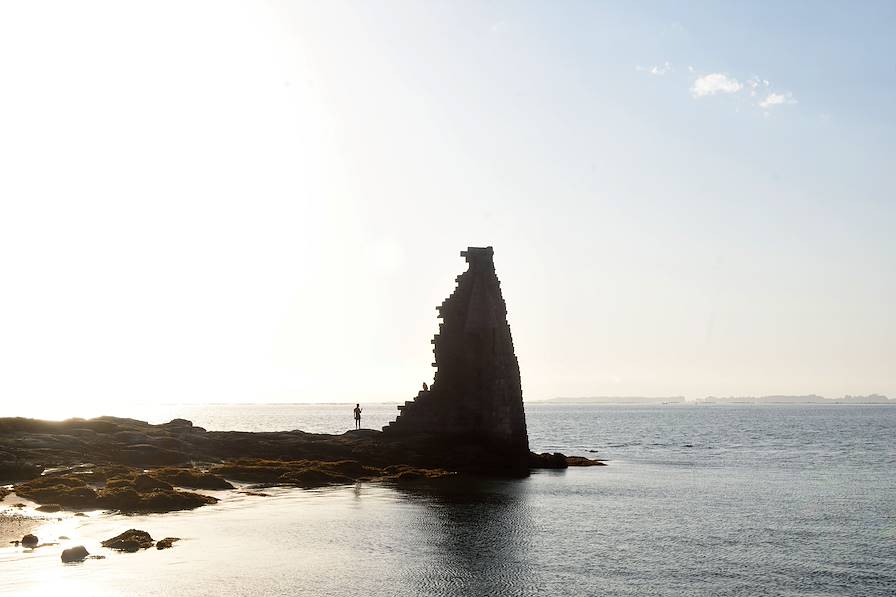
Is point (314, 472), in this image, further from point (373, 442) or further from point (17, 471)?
point (17, 471)

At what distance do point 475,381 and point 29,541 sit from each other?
32.1m

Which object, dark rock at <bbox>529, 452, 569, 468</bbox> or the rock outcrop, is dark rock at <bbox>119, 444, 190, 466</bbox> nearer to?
the rock outcrop

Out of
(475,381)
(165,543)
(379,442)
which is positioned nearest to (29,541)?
(165,543)

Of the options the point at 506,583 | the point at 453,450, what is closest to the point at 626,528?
the point at 506,583

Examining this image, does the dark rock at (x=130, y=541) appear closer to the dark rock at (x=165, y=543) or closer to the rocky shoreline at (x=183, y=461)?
the dark rock at (x=165, y=543)

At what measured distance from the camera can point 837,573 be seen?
22125 millimetres

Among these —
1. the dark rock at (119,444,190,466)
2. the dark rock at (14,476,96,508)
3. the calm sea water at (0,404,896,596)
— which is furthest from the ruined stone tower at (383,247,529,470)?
the dark rock at (14,476,96,508)

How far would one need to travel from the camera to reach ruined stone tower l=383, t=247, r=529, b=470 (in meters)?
51.3

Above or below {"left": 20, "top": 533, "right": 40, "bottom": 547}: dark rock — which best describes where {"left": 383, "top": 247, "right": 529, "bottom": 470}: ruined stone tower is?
above

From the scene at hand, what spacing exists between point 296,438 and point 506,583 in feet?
110

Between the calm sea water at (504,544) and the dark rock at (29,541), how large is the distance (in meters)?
0.48

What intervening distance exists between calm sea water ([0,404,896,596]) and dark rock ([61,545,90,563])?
1.21 ft

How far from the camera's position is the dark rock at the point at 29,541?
2252 cm

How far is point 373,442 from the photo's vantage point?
50.6 metres
